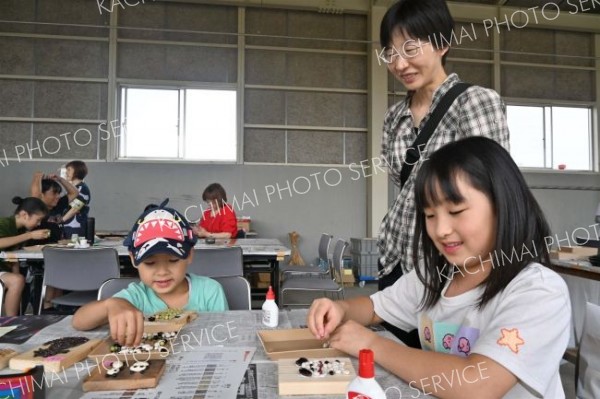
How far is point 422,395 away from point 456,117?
0.81 meters

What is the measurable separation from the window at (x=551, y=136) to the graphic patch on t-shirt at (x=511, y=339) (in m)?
7.05

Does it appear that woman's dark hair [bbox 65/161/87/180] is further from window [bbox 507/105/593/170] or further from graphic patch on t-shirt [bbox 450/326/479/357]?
window [bbox 507/105/593/170]

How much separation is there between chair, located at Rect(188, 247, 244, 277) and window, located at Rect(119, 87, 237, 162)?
3767 mm

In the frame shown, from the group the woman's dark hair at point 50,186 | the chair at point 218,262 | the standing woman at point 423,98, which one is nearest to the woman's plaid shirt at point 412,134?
the standing woman at point 423,98

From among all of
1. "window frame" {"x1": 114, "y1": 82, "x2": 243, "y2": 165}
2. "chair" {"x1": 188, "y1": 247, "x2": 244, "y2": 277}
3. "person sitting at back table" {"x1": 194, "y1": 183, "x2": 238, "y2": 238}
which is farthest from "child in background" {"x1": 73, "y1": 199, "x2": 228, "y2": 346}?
"window frame" {"x1": 114, "y1": 82, "x2": 243, "y2": 165}

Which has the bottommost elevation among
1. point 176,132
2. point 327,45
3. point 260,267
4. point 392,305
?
point 260,267

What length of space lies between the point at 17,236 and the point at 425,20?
9.94 feet

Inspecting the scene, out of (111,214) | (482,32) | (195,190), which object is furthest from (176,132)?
(482,32)

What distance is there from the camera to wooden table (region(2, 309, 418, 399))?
0.74 meters

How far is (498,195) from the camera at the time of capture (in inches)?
30.8

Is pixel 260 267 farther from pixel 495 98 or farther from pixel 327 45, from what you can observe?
pixel 327 45

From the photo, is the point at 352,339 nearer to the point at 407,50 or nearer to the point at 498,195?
the point at 498,195

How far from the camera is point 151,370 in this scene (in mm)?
774

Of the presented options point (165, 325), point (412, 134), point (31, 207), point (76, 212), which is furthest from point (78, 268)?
point (412, 134)
